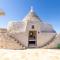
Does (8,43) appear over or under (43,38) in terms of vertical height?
under

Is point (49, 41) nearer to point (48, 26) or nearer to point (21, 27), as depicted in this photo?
point (48, 26)

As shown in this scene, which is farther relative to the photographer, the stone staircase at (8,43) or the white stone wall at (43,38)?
the white stone wall at (43,38)

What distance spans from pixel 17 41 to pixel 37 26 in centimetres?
412

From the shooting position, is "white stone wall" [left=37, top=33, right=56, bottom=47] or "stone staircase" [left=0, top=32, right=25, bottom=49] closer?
"stone staircase" [left=0, top=32, right=25, bottom=49]
